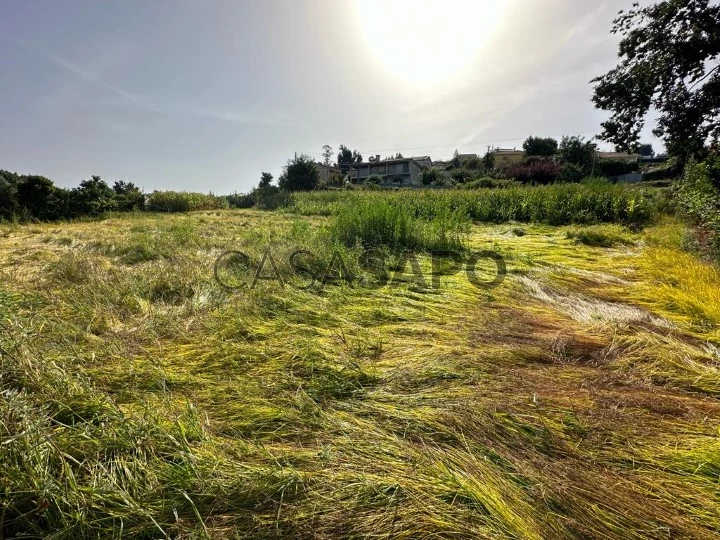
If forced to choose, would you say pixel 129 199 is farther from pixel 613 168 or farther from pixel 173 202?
pixel 613 168

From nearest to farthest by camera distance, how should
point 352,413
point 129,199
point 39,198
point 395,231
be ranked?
point 352,413 → point 395,231 → point 39,198 → point 129,199

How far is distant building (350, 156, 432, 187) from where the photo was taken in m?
48.3

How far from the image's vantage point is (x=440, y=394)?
73.2 inches

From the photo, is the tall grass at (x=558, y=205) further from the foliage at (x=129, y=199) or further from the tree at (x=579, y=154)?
the tree at (x=579, y=154)

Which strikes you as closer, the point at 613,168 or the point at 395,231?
the point at 395,231

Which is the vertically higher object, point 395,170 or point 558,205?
point 395,170

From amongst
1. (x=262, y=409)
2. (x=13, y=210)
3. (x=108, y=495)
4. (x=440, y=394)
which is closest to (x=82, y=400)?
(x=108, y=495)

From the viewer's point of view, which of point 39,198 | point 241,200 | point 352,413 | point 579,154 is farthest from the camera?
point 579,154

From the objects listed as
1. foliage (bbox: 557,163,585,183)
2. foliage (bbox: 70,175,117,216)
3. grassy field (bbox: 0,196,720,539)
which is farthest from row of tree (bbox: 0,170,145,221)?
foliage (bbox: 557,163,585,183)

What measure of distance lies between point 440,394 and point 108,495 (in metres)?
1.58
